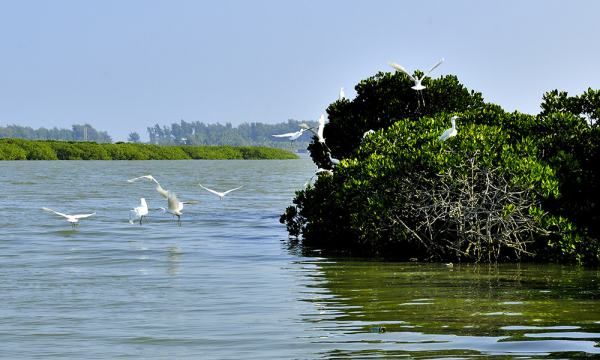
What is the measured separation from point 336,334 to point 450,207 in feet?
24.2

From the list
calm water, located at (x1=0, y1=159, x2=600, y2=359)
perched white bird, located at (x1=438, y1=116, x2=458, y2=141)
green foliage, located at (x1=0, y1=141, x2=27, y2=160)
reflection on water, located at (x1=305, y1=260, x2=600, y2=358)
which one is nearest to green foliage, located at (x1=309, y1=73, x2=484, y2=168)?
calm water, located at (x1=0, y1=159, x2=600, y2=359)

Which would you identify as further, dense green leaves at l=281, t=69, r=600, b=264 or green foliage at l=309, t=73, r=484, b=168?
green foliage at l=309, t=73, r=484, b=168

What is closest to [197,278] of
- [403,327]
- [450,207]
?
[450,207]

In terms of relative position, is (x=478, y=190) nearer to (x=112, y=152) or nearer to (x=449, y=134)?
(x=449, y=134)

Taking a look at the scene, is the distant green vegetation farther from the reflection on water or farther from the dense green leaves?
the reflection on water

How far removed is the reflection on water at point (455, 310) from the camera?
1232 centimetres

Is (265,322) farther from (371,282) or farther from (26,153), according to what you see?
(26,153)

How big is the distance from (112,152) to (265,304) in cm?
12115

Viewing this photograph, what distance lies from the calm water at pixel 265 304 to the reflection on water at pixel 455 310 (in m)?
0.03

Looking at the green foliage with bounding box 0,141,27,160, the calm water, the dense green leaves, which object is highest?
the green foliage with bounding box 0,141,27,160

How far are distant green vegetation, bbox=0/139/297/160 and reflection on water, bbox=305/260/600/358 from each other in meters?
108

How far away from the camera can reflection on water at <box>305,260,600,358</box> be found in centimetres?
1232

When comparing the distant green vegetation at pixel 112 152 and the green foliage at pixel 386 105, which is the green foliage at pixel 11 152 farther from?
the green foliage at pixel 386 105

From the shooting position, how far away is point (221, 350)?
482 inches
